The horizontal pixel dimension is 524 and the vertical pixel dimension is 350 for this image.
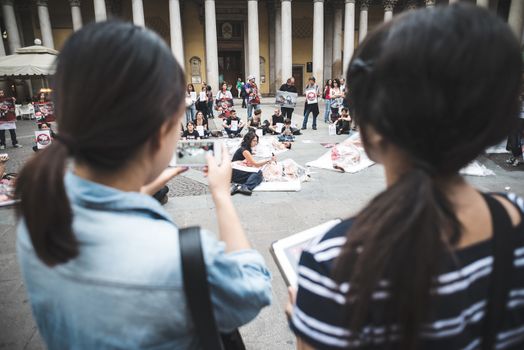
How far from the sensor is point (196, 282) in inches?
34.2

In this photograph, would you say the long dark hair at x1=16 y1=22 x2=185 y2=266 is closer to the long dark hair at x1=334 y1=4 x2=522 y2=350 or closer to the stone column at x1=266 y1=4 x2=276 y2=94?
the long dark hair at x1=334 y1=4 x2=522 y2=350

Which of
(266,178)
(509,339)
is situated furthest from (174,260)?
(266,178)

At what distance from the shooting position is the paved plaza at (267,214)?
2.83m

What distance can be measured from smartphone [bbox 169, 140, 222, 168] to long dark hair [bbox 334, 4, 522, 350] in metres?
0.77

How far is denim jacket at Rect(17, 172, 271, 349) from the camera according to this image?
0.86 m

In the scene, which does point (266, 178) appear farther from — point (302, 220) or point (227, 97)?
point (227, 97)

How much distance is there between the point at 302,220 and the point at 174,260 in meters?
4.38

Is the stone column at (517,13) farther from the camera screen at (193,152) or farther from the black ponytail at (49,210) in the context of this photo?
the black ponytail at (49,210)

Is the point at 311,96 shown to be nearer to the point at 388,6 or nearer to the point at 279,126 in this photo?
the point at 279,126

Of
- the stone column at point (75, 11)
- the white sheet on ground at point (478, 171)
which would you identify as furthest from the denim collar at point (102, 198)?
the stone column at point (75, 11)

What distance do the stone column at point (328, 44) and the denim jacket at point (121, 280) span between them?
3216 cm

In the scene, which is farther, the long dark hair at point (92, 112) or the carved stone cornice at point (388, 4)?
the carved stone cornice at point (388, 4)

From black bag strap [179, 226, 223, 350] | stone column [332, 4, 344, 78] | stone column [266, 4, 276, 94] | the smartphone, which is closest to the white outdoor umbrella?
the smartphone

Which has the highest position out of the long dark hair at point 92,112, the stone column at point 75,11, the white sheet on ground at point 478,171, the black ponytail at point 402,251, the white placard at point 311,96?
the stone column at point 75,11
